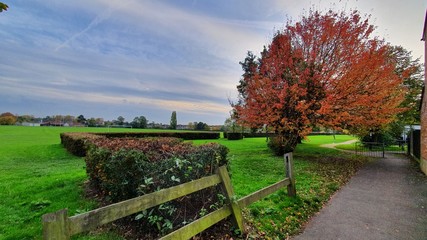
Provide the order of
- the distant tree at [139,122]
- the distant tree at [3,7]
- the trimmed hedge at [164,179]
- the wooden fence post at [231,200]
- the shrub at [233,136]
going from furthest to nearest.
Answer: the distant tree at [139,122], the shrub at [233,136], the distant tree at [3,7], the wooden fence post at [231,200], the trimmed hedge at [164,179]

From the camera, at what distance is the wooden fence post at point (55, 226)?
182 centimetres

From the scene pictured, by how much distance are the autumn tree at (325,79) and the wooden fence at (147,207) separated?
8.73 m

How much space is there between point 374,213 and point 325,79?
8585mm

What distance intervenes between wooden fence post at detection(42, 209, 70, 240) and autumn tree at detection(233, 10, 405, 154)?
37.5 feet

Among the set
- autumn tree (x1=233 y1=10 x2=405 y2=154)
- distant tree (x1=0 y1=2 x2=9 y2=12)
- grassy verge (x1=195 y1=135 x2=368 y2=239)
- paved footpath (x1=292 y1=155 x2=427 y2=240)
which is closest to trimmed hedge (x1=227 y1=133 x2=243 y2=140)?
autumn tree (x1=233 y1=10 x2=405 y2=154)

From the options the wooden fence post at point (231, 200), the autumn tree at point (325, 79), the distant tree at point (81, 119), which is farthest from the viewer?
the distant tree at point (81, 119)

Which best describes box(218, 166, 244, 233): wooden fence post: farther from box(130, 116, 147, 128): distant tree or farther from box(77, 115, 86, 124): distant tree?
box(77, 115, 86, 124): distant tree

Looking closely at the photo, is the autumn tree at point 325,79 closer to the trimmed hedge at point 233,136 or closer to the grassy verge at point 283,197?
the grassy verge at point 283,197

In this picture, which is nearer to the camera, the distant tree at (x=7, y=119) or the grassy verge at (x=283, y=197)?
the grassy verge at (x=283, y=197)

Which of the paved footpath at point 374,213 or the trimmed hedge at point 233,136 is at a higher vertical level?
the trimmed hedge at point 233,136

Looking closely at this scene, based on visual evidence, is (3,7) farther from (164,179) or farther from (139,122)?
(139,122)

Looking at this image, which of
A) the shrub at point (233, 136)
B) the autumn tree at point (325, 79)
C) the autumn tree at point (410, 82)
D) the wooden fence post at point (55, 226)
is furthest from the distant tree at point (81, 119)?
the wooden fence post at point (55, 226)

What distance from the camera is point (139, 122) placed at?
219ft

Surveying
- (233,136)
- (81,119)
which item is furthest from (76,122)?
(233,136)
